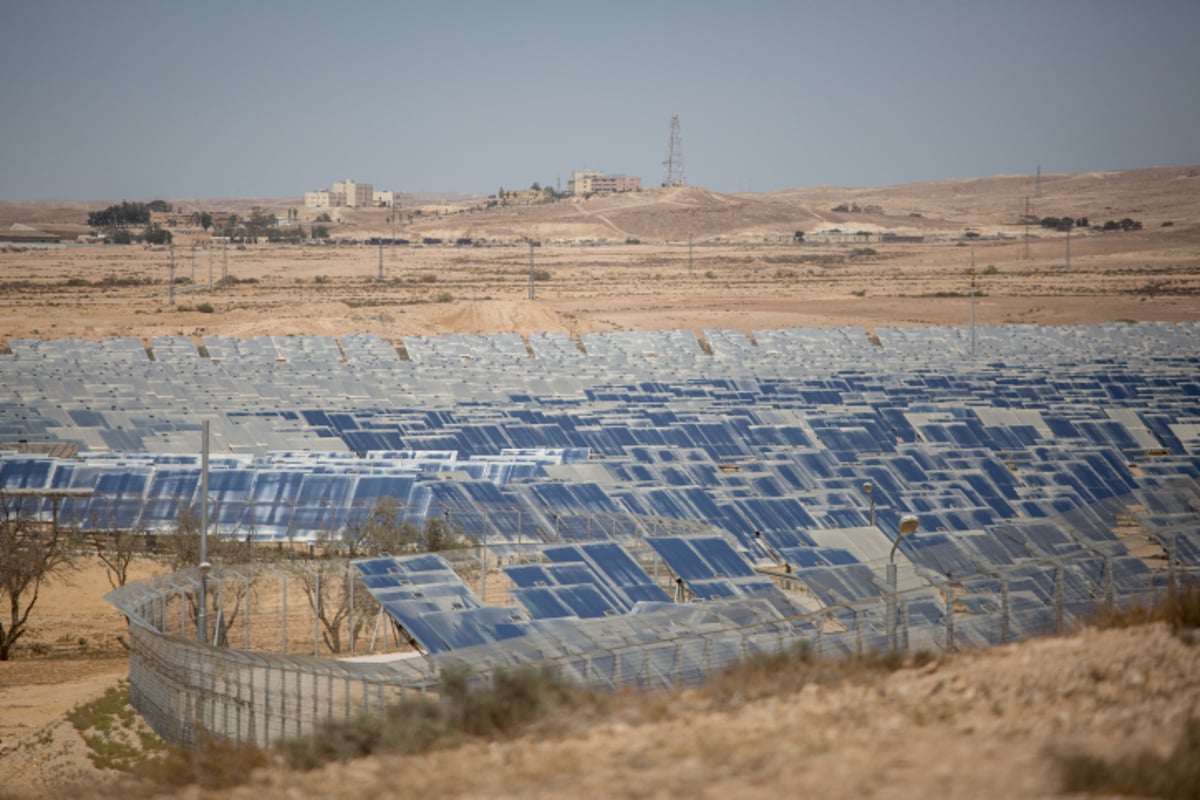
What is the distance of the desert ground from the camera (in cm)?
851

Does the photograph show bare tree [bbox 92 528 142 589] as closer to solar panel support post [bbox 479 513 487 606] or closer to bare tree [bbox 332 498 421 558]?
bare tree [bbox 332 498 421 558]

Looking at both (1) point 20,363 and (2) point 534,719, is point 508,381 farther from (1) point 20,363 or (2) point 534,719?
(2) point 534,719

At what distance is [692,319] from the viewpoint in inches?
3187

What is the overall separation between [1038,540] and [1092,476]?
30.1 feet

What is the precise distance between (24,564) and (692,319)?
199ft

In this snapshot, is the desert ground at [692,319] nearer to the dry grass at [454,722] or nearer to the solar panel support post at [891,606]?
the dry grass at [454,722]

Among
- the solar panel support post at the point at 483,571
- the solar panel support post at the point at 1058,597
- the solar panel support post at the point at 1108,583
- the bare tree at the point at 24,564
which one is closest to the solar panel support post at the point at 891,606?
the solar panel support post at the point at 1058,597

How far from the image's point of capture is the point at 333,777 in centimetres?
954

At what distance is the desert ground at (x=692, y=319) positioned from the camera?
8.51 metres

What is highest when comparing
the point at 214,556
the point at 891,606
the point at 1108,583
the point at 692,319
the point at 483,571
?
the point at 891,606

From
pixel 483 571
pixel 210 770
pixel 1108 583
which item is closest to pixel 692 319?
pixel 483 571

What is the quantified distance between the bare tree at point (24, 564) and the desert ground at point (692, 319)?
426 mm

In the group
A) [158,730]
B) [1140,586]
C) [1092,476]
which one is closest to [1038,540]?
[1140,586]

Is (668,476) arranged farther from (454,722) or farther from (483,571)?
(454,722)
